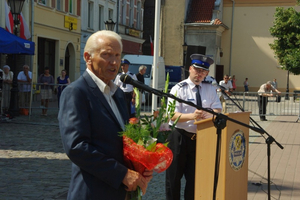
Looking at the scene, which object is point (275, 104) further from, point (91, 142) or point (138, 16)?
point (138, 16)

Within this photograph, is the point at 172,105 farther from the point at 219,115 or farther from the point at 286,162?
the point at 286,162

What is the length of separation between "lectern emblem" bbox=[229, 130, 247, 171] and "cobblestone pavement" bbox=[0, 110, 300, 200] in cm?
198

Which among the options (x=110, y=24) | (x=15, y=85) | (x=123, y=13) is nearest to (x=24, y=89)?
(x=15, y=85)

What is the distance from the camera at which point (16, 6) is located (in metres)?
17.0

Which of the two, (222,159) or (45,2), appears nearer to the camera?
(222,159)

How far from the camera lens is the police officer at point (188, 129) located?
5.38m

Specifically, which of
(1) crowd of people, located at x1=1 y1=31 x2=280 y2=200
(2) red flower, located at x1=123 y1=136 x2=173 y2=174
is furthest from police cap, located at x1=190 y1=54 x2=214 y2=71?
(2) red flower, located at x1=123 y1=136 x2=173 y2=174

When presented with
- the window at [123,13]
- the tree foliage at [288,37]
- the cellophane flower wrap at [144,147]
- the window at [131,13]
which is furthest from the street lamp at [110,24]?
the cellophane flower wrap at [144,147]

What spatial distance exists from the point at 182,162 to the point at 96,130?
2.47 meters

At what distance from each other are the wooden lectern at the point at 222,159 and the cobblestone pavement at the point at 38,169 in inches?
76.5

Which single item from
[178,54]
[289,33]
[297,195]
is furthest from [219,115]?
[178,54]

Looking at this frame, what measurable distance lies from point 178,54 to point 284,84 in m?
10.1

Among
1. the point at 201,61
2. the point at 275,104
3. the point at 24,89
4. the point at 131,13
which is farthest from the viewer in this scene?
the point at 131,13

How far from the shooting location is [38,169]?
8.60 m
